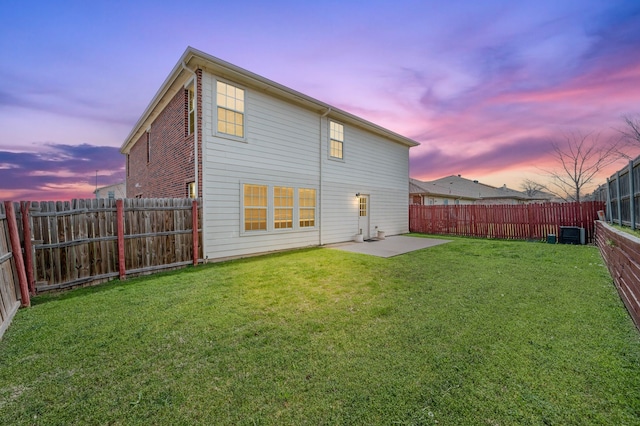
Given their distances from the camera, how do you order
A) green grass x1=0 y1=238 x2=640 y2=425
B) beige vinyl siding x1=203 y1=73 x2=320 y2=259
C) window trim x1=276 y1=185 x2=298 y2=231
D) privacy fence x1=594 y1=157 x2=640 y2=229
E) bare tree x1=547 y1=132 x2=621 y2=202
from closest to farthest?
green grass x1=0 y1=238 x2=640 y2=425, privacy fence x1=594 y1=157 x2=640 y2=229, beige vinyl siding x1=203 y1=73 x2=320 y2=259, window trim x1=276 y1=185 x2=298 y2=231, bare tree x1=547 y1=132 x2=621 y2=202

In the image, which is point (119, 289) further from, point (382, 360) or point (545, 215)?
point (545, 215)

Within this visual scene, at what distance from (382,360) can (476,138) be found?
55.9 feet

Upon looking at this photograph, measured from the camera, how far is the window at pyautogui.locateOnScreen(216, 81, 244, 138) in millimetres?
7406

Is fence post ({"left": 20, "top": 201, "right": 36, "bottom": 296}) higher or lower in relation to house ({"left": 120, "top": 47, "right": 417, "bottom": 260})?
lower

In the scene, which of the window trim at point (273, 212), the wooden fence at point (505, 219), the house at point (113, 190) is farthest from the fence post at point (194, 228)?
the house at point (113, 190)

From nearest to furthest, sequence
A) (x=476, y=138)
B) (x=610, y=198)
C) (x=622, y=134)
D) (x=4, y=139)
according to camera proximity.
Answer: (x=610, y=198) → (x=4, y=139) → (x=622, y=134) → (x=476, y=138)

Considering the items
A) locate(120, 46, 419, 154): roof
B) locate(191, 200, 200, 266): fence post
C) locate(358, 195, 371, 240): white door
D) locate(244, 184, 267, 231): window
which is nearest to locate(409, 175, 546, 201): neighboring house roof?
locate(358, 195, 371, 240): white door

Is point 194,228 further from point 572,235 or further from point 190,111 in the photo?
point 572,235

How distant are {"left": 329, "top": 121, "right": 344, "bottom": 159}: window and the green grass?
7.05 metres

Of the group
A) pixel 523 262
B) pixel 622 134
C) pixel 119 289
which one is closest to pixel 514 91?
pixel 523 262

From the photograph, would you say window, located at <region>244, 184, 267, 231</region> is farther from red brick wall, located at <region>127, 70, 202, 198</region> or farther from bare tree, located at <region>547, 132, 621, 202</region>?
bare tree, located at <region>547, 132, 621, 202</region>

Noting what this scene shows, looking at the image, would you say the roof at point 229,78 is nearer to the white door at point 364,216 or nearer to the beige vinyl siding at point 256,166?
the beige vinyl siding at point 256,166

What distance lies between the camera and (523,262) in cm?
673

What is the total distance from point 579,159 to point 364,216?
1639 cm
